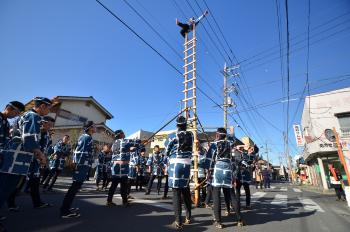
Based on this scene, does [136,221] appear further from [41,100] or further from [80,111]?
[80,111]

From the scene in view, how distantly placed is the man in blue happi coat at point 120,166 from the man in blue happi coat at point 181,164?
195 centimetres

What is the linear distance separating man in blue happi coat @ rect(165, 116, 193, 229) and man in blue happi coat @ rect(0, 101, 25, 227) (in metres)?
2.88

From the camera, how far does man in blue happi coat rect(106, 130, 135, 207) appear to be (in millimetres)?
6480

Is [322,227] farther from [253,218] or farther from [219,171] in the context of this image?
[219,171]

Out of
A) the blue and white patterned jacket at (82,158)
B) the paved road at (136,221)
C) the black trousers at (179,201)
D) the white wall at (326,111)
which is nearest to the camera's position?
the paved road at (136,221)

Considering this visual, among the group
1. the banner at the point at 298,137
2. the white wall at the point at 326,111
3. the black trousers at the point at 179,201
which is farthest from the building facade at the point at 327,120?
the black trousers at the point at 179,201

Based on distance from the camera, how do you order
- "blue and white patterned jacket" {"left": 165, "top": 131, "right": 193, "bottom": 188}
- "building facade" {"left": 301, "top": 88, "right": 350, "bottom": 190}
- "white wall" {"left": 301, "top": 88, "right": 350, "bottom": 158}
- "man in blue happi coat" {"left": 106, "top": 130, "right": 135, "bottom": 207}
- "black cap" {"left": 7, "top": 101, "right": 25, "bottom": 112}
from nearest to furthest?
"black cap" {"left": 7, "top": 101, "right": 25, "bottom": 112} → "blue and white patterned jacket" {"left": 165, "top": 131, "right": 193, "bottom": 188} → "man in blue happi coat" {"left": 106, "top": 130, "right": 135, "bottom": 207} → "building facade" {"left": 301, "top": 88, "right": 350, "bottom": 190} → "white wall" {"left": 301, "top": 88, "right": 350, "bottom": 158}

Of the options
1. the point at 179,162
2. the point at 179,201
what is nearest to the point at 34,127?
the point at 179,162

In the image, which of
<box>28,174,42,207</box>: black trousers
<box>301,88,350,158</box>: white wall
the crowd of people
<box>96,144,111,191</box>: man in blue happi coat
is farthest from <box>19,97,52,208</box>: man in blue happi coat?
<box>301,88,350,158</box>: white wall

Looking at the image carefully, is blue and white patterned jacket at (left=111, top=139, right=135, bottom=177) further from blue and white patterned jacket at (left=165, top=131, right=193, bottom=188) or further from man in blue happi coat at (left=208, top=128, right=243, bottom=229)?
man in blue happi coat at (left=208, top=128, right=243, bottom=229)

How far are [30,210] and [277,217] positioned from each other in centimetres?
603

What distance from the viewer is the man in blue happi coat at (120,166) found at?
648 cm

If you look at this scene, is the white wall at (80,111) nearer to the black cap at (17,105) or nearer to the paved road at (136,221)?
the paved road at (136,221)

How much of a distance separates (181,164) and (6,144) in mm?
3358
